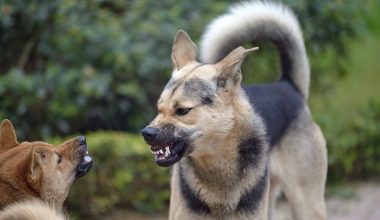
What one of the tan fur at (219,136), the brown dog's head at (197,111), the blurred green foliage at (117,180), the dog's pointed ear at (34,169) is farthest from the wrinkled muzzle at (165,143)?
the blurred green foliage at (117,180)

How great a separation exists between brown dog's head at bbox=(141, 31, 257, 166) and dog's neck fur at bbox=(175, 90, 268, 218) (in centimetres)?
3

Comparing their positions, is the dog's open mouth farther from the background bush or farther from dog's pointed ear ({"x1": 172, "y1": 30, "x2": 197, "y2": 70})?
the background bush

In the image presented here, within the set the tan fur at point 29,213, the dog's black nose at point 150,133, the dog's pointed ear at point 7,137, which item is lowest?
the dog's pointed ear at point 7,137

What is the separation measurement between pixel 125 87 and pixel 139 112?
57cm

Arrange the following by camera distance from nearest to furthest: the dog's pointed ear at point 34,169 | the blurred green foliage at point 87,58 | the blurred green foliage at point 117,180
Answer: the dog's pointed ear at point 34,169 → the blurred green foliage at point 117,180 → the blurred green foliage at point 87,58

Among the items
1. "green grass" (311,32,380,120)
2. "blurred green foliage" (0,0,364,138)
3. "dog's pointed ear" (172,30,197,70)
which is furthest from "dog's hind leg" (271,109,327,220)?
"green grass" (311,32,380,120)

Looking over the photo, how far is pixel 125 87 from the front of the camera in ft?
29.3

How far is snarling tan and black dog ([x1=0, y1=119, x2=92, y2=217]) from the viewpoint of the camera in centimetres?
556

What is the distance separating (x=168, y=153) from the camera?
584cm

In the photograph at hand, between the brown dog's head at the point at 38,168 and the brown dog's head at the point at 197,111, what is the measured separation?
50 centimetres

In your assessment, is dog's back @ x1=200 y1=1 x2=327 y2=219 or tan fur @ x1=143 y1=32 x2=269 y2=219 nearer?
tan fur @ x1=143 y1=32 x2=269 y2=219

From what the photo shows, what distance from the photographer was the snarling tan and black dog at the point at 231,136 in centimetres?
588

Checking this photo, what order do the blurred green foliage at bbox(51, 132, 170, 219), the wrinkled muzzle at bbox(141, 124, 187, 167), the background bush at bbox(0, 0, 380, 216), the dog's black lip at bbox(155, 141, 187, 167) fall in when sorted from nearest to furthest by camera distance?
the wrinkled muzzle at bbox(141, 124, 187, 167), the dog's black lip at bbox(155, 141, 187, 167), the blurred green foliage at bbox(51, 132, 170, 219), the background bush at bbox(0, 0, 380, 216)

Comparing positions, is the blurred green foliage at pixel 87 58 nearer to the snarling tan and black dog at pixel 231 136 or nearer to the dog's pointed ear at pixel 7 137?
the snarling tan and black dog at pixel 231 136
